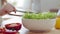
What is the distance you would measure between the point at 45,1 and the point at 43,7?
0.54 ft

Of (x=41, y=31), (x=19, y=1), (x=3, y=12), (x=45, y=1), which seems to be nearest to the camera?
(x=41, y=31)

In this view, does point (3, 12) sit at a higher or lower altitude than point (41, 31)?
higher

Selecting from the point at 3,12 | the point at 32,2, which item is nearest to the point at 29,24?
the point at 3,12

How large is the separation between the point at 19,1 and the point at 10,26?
2.95 metres

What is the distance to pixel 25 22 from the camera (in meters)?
1.08

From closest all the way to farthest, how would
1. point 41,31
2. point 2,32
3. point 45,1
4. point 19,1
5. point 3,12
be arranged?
point 2,32 < point 41,31 < point 3,12 < point 45,1 < point 19,1

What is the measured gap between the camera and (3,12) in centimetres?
149

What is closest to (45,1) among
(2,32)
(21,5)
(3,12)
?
(21,5)

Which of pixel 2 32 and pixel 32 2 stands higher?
pixel 32 2

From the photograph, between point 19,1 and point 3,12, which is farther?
point 19,1

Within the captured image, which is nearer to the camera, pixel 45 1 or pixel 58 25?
pixel 58 25

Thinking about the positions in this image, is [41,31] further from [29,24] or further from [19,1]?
[19,1]

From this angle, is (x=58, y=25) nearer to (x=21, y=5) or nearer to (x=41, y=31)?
(x=41, y=31)

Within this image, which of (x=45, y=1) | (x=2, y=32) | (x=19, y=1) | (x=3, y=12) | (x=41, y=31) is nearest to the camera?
(x=2, y=32)
